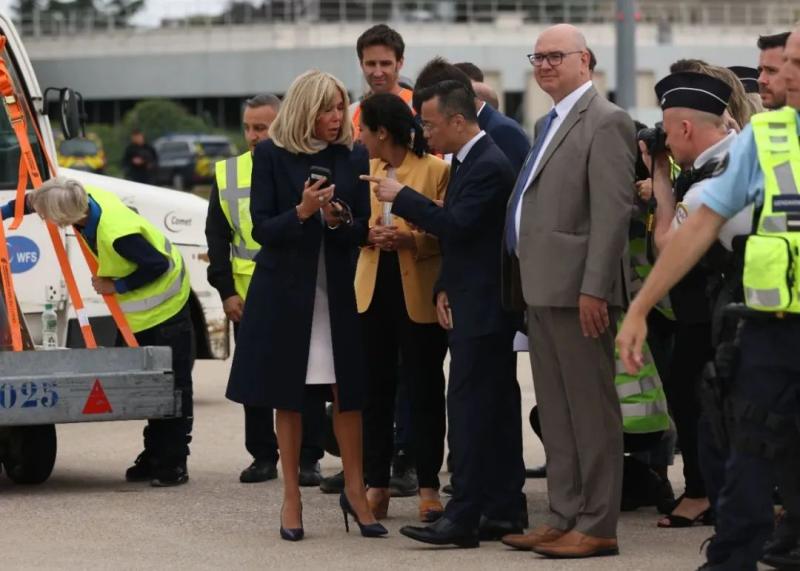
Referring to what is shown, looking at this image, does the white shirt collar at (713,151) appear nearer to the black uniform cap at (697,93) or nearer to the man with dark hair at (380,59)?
the black uniform cap at (697,93)

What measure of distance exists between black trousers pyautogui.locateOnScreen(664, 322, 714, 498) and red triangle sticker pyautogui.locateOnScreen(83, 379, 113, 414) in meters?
2.74

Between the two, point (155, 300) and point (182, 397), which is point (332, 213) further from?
point (182, 397)

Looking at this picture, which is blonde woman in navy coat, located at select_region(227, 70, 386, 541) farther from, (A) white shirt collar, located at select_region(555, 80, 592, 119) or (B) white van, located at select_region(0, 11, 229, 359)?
(B) white van, located at select_region(0, 11, 229, 359)

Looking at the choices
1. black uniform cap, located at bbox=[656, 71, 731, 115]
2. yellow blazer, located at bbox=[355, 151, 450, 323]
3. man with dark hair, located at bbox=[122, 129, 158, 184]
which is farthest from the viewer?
man with dark hair, located at bbox=[122, 129, 158, 184]

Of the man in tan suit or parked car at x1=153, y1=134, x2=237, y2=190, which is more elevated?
A: the man in tan suit

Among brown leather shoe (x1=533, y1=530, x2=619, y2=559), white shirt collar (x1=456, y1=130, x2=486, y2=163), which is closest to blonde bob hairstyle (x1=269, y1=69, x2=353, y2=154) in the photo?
white shirt collar (x1=456, y1=130, x2=486, y2=163)

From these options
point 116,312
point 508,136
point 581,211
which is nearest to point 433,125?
point 508,136

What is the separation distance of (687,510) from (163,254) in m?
3.06

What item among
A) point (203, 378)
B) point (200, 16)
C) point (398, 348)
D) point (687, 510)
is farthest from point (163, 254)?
point (200, 16)

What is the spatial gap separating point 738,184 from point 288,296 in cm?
233

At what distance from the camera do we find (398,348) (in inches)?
345

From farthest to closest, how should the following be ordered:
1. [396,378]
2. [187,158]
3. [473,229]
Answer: [187,158] < [396,378] < [473,229]

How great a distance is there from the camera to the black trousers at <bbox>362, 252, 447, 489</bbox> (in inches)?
337

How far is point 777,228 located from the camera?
247 inches
